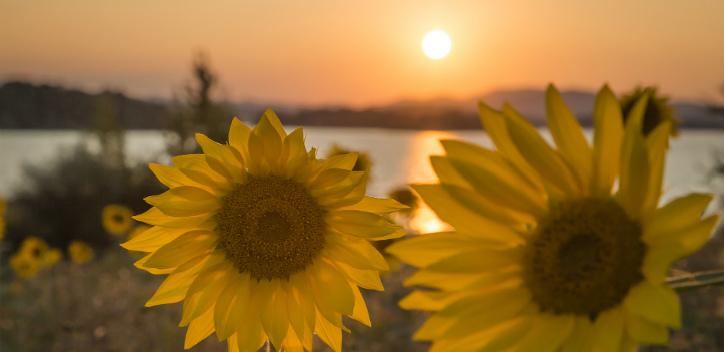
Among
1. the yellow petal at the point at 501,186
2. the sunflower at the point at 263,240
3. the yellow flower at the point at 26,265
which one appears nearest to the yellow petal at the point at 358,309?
the sunflower at the point at 263,240

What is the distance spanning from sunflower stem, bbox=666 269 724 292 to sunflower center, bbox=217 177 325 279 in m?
0.85

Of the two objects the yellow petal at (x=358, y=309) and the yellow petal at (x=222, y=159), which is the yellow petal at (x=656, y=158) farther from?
the yellow petal at (x=222, y=159)

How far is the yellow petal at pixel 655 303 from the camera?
2.58ft

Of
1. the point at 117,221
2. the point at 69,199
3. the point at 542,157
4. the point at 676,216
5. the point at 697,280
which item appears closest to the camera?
the point at 697,280

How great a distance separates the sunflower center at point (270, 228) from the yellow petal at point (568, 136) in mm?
678

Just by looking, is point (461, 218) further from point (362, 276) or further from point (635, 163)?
point (362, 276)

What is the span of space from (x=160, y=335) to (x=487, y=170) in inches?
195

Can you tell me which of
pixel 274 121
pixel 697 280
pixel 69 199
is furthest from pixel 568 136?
pixel 69 199

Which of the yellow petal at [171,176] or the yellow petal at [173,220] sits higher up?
the yellow petal at [171,176]

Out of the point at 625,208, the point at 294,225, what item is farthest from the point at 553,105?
the point at 294,225

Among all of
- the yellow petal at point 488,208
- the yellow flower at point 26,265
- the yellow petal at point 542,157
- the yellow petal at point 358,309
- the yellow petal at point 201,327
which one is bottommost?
the yellow flower at point 26,265

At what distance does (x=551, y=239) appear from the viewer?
102 cm

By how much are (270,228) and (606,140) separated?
31.6 inches

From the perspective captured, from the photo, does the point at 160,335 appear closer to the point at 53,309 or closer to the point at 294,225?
the point at 53,309
